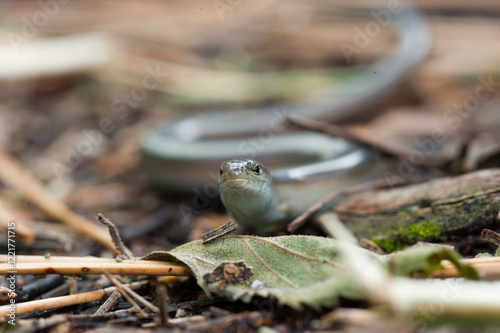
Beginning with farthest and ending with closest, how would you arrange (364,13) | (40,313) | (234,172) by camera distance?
(364,13) → (234,172) → (40,313)

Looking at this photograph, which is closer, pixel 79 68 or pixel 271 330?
pixel 271 330

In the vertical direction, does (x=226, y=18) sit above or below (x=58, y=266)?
above

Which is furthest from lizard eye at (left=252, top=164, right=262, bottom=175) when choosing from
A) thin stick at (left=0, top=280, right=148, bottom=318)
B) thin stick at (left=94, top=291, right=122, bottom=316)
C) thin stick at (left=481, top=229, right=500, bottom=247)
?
thin stick at (left=481, top=229, right=500, bottom=247)

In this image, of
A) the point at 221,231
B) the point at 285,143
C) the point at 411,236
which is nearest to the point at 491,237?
the point at 411,236

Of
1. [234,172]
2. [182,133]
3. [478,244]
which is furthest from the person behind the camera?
[182,133]

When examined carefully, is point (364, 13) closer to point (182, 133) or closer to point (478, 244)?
point (182, 133)

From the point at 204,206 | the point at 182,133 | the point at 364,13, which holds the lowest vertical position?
the point at 204,206

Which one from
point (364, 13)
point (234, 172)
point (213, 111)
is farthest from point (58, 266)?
point (364, 13)
